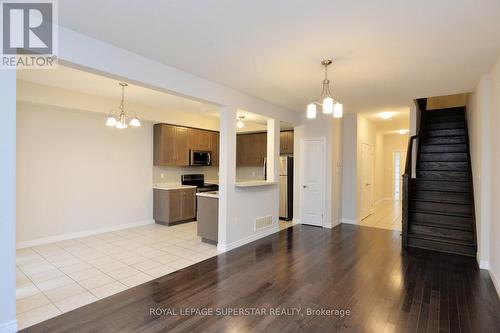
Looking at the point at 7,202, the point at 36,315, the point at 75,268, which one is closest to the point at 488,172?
the point at 7,202

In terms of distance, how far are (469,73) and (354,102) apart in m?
1.93

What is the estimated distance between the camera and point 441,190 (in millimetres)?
5172

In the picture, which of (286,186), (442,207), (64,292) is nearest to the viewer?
(64,292)

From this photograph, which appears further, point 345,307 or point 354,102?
point 354,102

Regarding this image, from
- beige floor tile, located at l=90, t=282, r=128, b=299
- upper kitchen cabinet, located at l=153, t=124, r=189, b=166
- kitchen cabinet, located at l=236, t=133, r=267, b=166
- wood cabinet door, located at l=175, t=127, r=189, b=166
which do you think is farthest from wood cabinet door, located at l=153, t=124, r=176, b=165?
beige floor tile, located at l=90, t=282, r=128, b=299

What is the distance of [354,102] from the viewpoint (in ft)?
17.6

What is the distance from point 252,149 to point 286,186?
169 cm

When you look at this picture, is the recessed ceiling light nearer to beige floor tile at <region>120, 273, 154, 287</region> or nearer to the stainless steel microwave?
the stainless steel microwave

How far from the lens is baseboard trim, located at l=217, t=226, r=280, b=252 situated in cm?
446

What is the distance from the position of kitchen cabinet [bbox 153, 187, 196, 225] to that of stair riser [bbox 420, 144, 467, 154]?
5.58 metres

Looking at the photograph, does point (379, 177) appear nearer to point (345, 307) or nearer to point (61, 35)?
point (345, 307)

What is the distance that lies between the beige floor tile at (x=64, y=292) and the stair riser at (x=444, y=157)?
21.9ft

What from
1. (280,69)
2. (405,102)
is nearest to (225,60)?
(280,69)

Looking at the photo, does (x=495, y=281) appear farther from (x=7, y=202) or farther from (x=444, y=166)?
(x=7, y=202)
